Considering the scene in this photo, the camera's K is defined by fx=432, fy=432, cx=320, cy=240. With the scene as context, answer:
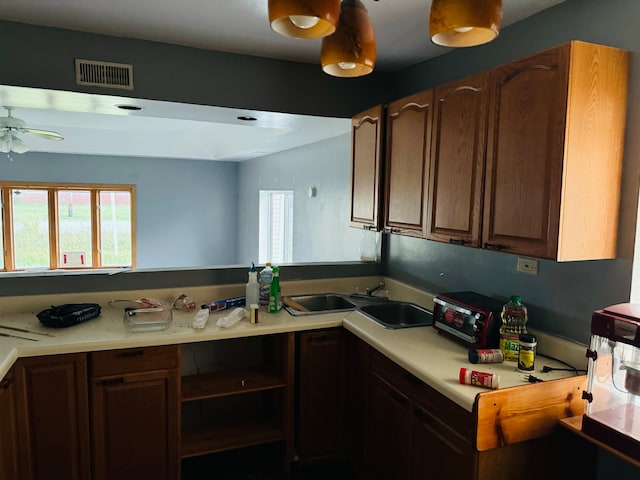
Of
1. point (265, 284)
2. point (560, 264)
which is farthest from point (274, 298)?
point (560, 264)

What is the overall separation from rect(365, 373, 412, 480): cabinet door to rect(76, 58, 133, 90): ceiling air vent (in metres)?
2.03

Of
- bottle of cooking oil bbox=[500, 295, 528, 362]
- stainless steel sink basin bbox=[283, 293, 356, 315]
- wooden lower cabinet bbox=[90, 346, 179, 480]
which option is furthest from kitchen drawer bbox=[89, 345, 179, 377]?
bottle of cooking oil bbox=[500, 295, 528, 362]

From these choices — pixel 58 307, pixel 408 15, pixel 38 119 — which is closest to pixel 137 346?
pixel 58 307

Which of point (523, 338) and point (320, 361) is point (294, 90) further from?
point (523, 338)

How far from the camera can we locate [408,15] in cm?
203

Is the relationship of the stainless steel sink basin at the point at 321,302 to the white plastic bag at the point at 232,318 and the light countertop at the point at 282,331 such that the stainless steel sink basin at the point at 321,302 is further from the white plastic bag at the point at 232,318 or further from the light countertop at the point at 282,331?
the white plastic bag at the point at 232,318

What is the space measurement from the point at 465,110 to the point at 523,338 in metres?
0.99

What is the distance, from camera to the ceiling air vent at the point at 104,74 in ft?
7.42

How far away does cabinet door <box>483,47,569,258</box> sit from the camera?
1.48 metres

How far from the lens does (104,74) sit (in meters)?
2.29

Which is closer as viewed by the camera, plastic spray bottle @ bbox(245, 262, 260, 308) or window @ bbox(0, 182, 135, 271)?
plastic spray bottle @ bbox(245, 262, 260, 308)

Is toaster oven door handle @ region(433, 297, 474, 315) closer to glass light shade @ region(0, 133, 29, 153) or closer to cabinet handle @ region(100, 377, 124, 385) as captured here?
cabinet handle @ region(100, 377, 124, 385)

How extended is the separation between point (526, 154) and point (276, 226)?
454 cm

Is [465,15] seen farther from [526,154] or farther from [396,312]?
[396,312]
